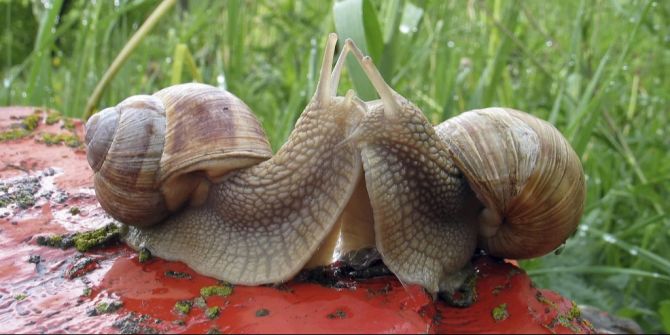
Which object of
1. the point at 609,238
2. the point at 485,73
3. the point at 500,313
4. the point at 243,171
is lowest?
the point at 609,238

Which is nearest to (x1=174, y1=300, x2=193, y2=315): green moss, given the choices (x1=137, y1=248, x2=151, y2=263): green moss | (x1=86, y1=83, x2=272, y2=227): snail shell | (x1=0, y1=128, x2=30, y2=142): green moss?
(x1=137, y1=248, x2=151, y2=263): green moss

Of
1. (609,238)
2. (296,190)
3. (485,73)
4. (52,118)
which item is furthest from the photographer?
(485,73)

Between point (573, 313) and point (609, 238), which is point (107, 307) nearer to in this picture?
point (573, 313)

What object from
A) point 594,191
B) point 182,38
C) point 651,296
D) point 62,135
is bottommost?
point 651,296

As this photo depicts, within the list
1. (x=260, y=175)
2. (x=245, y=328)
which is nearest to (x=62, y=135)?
(x=260, y=175)

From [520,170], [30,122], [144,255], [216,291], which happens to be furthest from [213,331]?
[30,122]

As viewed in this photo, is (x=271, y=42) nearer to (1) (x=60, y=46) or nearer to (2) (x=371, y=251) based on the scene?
(1) (x=60, y=46)

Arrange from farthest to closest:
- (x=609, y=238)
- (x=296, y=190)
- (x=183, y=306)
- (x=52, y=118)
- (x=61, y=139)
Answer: (x=52, y=118) → (x=61, y=139) → (x=609, y=238) → (x=296, y=190) → (x=183, y=306)
